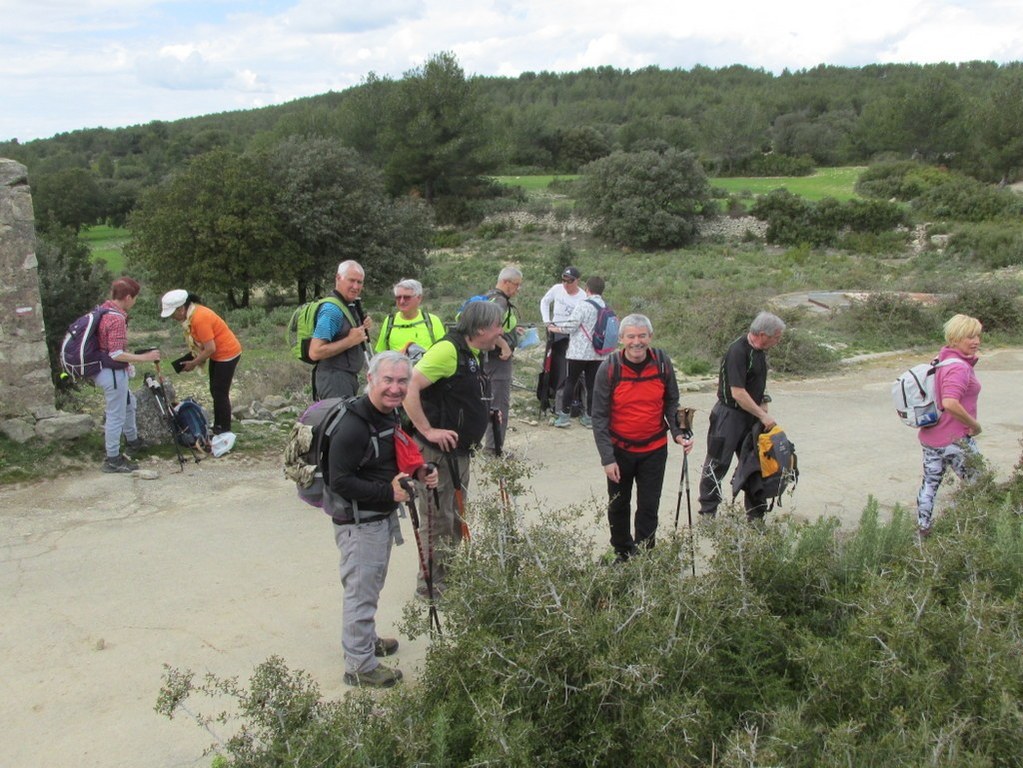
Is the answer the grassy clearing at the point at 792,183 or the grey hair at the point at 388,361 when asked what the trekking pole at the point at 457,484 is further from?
the grassy clearing at the point at 792,183

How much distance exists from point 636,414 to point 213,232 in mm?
28507

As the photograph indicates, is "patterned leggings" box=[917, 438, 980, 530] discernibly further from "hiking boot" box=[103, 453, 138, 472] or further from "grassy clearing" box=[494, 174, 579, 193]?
"grassy clearing" box=[494, 174, 579, 193]

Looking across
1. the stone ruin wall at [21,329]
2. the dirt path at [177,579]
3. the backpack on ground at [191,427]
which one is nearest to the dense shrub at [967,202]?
the dirt path at [177,579]

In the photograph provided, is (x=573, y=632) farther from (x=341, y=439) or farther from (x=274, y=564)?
(x=274, y=564)

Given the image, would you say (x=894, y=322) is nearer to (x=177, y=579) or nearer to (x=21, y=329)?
(x=177, y=579)

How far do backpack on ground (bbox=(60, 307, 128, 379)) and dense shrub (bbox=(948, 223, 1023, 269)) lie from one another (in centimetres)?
2461

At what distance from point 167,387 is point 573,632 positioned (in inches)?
218

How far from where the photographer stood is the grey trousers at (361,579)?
4.20 meters

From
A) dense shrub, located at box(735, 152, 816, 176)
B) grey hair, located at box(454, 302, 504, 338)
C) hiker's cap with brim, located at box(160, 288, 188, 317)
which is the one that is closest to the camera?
grey hair, located at box(454, 302, 504, 338)

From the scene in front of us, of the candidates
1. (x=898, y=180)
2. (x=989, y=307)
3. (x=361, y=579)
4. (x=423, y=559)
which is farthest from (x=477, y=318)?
(x=898, y=180)

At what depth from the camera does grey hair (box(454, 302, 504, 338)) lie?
192 inches

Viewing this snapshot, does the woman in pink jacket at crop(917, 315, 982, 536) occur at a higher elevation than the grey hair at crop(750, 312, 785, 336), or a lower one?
lower

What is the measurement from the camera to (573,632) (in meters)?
3.39

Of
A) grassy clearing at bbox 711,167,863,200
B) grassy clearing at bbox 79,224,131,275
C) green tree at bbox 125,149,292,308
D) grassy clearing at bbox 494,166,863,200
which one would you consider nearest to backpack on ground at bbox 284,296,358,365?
green tree at bbox 125,149,292,308
